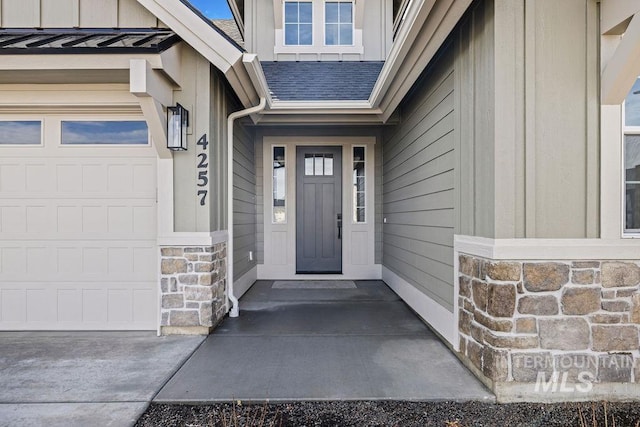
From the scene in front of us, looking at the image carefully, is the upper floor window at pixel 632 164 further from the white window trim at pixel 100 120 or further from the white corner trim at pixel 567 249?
the white window trim at pixel 100 120

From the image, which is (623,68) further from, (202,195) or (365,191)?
(365,191)

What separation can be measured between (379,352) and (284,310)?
5.26 ft

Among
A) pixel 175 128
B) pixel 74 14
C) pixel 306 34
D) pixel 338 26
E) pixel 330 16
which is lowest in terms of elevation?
pixel 175 128

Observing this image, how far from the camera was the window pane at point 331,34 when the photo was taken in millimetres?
7258

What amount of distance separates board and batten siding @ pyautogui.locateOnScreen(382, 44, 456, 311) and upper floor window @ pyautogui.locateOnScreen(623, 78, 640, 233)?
1157 mm

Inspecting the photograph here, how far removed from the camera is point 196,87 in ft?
12.2

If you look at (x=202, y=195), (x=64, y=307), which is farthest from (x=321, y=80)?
(x=64, y=307)

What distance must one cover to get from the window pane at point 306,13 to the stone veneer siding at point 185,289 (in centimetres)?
550

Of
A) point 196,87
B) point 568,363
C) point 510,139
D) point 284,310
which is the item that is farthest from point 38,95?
point 568,363

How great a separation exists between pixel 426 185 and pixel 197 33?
271cm

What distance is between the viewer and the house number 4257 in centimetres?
369

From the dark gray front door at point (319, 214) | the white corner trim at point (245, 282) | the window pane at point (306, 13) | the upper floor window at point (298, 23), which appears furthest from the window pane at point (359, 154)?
the window pane at point (306, 13)

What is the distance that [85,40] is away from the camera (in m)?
3.26

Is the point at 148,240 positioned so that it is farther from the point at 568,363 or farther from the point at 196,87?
the point at 568,363
